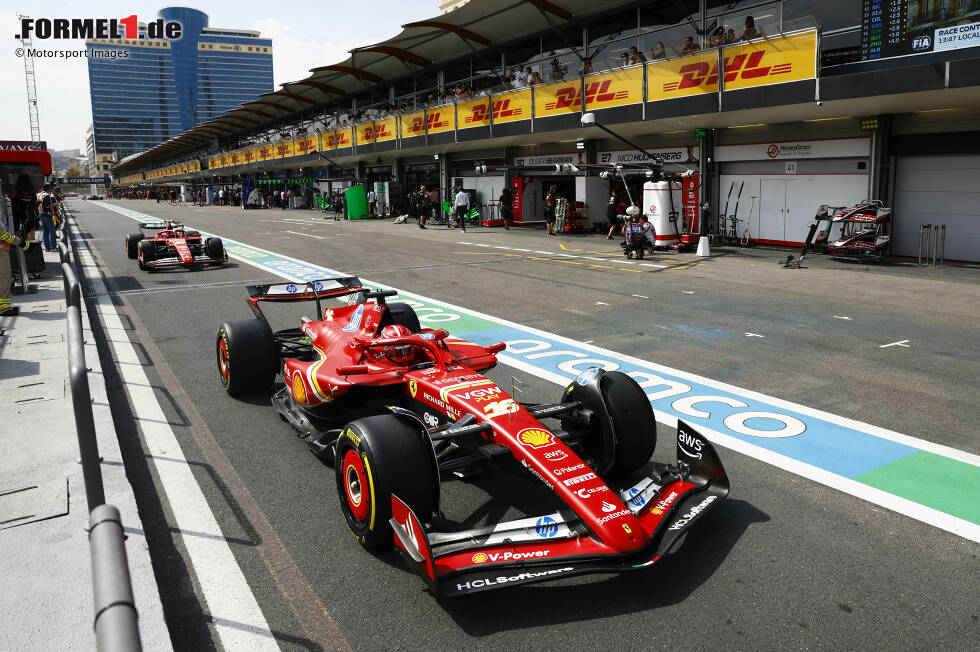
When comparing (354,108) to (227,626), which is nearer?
(227,626)

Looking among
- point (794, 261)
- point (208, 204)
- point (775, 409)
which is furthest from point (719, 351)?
point (208, 204)

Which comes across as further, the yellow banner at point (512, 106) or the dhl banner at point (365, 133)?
the dhl banner at point (365, 133)

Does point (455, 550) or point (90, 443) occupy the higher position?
point (90, 443)

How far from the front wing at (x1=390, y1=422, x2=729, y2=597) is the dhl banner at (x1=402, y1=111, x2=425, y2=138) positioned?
101 ft

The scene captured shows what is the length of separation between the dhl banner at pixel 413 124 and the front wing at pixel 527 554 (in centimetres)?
3085

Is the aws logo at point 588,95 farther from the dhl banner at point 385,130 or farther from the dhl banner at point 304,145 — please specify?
the dhl banner at point 304,145

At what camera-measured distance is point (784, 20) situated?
17.0 m

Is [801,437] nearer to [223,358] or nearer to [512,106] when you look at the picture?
[223,358]

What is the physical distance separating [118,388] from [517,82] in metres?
22.3

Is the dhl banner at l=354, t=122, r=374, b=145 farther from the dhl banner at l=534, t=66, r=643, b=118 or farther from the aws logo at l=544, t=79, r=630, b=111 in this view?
the aws logo at l=544, t=79, r=630, b=111

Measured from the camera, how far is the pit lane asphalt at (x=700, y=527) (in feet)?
10.6

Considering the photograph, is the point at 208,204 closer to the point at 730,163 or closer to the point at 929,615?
the point at 730,163

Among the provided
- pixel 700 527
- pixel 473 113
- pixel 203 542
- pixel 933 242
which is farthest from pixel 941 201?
pixel 203 542

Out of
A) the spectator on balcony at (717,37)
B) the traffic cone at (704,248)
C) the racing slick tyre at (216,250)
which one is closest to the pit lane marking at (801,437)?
the traffic cone at (704,248)
